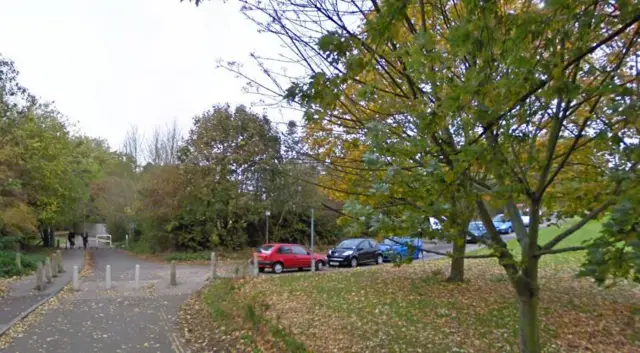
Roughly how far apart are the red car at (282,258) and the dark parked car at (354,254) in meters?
0.81

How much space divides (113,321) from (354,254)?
1471 cm

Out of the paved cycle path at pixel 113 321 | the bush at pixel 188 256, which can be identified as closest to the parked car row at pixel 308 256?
the paved cycle path at pixel 113 321

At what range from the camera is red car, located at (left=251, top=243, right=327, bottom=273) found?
72.1ft

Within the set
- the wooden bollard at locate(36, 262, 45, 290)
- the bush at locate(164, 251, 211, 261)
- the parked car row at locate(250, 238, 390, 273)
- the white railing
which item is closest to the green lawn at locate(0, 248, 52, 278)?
the wooden bollard at locate(36, 262, 45, 290)

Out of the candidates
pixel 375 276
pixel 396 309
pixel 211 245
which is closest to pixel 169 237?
pixel 211 245

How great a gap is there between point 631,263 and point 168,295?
14.1 m

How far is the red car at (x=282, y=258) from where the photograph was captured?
72.1ft

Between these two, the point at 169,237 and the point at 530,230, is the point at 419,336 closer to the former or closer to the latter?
the point at 530,230

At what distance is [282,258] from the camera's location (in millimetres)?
22312

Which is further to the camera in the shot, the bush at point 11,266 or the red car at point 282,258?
the red car at point 282,258

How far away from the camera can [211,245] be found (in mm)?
29906

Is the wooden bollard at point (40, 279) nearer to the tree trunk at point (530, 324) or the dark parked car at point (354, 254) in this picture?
the dark parked car at point (354, 254)

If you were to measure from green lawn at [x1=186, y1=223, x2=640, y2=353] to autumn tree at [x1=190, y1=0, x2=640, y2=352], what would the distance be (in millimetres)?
2275

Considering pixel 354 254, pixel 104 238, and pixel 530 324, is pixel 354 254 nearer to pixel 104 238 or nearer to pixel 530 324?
pixel 530 324
